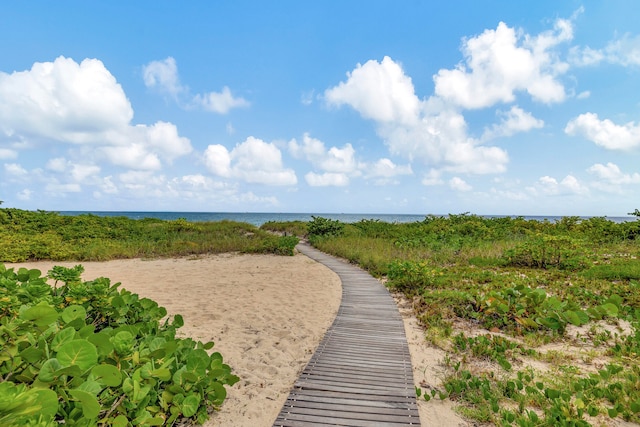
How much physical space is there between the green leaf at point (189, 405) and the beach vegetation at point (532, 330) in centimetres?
249

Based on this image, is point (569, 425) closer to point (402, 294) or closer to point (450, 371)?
point (450, 371)

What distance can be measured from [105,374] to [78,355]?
0.64 ft

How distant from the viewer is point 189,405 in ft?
9.72

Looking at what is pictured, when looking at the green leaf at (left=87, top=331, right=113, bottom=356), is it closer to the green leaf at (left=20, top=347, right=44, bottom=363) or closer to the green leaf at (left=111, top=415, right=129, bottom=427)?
the green leaf at (left=20, top=347, right=44, bottom=363)

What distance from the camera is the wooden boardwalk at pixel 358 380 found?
343cm

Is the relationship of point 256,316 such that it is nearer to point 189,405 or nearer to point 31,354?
point 189,405

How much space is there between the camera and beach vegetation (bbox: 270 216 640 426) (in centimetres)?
351

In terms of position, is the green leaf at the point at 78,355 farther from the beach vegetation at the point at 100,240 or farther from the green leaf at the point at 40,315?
the beach vegetation at the point at 100,240

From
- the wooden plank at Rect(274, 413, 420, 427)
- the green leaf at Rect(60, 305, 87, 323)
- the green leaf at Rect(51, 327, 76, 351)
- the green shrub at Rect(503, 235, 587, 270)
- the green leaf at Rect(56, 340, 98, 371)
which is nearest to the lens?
the green leaf at Rect(56, 340, 98, 371)

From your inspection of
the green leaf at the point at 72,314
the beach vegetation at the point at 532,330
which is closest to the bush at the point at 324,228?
the beach vegetation at the point at 532,330

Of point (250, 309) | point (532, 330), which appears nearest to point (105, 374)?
point (250, 309)

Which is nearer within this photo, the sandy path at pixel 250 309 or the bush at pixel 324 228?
the sandy path at pixel 250 309

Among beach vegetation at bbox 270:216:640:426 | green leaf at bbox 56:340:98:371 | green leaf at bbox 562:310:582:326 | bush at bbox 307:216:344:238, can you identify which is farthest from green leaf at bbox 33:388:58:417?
bush at bbox 307:216:344:238

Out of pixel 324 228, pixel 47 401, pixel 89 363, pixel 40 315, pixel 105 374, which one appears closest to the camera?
pixel 47 401
